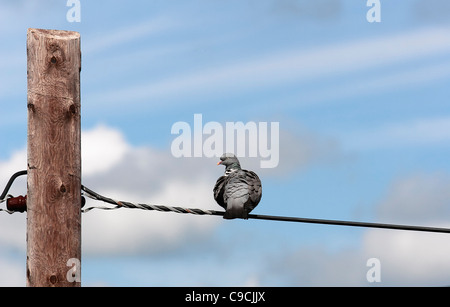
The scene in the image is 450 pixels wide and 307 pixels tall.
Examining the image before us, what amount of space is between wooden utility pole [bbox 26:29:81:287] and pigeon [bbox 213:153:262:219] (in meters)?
2.41

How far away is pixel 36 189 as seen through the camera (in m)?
6.43

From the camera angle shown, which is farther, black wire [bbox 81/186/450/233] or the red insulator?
black wire [bbox 81/186/450/233]

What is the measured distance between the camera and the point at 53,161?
643 cm

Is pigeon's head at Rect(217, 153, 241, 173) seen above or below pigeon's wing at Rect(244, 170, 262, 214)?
above

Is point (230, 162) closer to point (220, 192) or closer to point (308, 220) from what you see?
point (220, 192)

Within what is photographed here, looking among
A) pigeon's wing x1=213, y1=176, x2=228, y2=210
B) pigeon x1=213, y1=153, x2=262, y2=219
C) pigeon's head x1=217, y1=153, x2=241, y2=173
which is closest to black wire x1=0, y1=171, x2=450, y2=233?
pigeon x1=213, y1=153, x2=262, y2=219

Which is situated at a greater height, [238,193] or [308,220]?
[238,193]

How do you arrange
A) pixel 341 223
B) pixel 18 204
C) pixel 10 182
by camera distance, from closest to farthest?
pixel 18 204 < pixel 10 182 < pixel 341 223

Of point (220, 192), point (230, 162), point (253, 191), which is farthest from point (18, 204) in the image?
point (230, 162)

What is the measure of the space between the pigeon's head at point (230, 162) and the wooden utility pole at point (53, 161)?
338 centimetres

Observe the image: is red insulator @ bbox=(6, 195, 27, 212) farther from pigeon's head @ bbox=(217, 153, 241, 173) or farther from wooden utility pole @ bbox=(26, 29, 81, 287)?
pigeon's head @ bbox=(217, 153, 241, 173)

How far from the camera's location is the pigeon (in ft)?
27.6

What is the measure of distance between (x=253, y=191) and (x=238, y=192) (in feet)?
0.84
